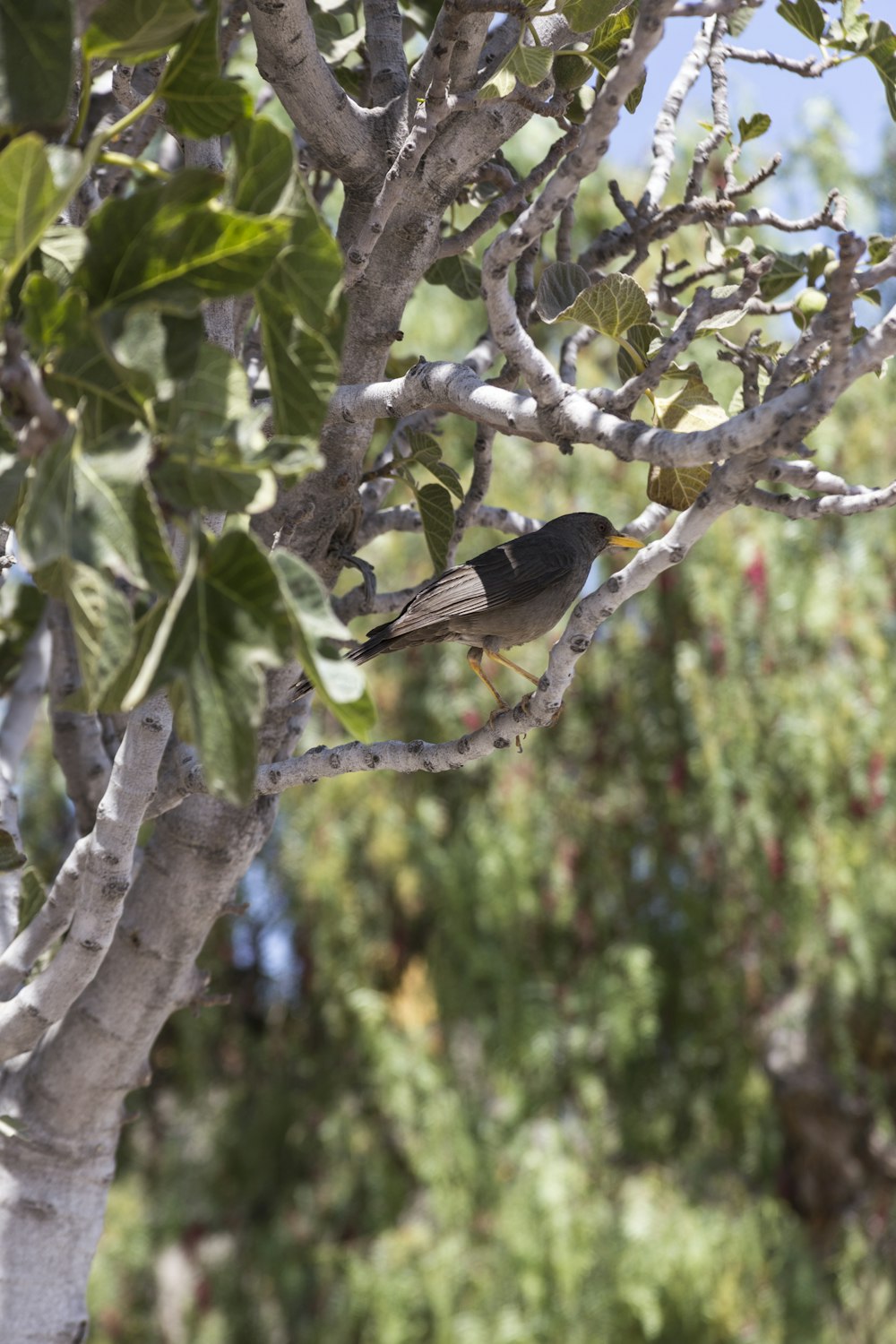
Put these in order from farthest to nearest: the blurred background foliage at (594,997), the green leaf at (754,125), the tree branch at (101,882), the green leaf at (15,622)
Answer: the blurred background foliage at (594,997)
the green leaf at (754,125)
the tree branch at (101,882)
the green leaf at (15,622)

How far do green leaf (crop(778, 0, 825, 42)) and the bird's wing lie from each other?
86 centimetres

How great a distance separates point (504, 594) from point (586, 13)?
99cm

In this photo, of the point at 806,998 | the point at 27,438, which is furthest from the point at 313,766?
the point at 806,998

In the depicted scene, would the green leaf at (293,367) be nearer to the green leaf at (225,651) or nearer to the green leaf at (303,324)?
the green leaf at (303,324)

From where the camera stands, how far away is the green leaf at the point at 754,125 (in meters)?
1.87

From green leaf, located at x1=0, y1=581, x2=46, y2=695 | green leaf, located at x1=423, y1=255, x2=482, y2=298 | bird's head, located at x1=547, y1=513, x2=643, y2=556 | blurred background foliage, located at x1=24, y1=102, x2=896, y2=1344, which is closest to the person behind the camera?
green leaf, located at x1=0, y1=581, x2=46, y2=695

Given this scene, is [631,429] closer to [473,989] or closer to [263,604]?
[263,604]

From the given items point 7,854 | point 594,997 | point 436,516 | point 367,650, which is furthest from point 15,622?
point 594,997

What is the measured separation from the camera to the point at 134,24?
0.92 m

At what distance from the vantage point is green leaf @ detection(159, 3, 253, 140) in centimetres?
101

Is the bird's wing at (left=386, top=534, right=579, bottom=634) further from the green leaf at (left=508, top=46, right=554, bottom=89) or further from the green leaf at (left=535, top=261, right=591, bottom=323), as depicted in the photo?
the green leaf at (left=508, top=46, right=554, bottom=89)

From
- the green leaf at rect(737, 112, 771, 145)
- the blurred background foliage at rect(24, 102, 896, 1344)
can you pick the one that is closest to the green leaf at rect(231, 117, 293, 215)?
the green leaf at rect(737, 112, 771, 145)

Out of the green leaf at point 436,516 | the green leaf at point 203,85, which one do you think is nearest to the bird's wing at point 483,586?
the green leaf at point 436,516

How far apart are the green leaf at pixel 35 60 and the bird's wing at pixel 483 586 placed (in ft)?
3.72
